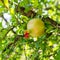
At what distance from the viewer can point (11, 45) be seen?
0.81m

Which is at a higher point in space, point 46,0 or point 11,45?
point 46,0

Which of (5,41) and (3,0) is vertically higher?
(3,0)

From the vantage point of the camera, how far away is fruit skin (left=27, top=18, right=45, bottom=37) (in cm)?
71

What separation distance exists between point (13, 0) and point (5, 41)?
0.16 m

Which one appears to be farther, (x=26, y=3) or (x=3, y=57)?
(x=3, y=57)

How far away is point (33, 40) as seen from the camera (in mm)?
817

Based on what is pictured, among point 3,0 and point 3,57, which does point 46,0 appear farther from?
point 3,57

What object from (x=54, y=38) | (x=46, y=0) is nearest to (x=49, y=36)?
(x=54, y=38)

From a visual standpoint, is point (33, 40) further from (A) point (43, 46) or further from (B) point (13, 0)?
(B) point (13, 0)

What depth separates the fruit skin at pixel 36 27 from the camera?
2.33 ft

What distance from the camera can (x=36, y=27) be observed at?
0.72 m

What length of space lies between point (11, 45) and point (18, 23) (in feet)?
0.28

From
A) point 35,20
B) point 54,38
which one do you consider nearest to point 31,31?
point 35,20

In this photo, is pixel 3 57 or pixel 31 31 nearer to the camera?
pixel 31 31
